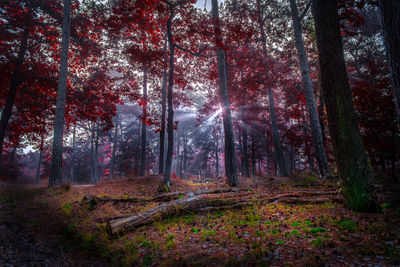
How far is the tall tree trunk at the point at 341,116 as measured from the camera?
3371 millimetres

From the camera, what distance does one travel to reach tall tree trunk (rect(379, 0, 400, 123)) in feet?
8.98

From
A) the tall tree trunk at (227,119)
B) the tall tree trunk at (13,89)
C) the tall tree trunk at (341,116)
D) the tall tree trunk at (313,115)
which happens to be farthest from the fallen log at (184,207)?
the tall tree trunk at (13,89)

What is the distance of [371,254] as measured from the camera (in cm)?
207

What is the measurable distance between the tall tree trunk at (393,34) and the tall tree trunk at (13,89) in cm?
1493

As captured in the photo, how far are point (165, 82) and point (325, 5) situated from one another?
440 inches

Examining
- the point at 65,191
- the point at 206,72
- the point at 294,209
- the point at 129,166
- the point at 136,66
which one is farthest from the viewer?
the point at 129,166

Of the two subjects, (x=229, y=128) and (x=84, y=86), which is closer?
(x=229, y=128)

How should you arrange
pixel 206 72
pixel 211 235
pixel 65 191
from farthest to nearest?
pixel 206 72
pixel 65 191
pixel 211 235

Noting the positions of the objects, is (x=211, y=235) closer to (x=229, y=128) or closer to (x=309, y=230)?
(x=309, y=230)

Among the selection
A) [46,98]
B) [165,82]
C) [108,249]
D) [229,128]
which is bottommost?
[108,249]

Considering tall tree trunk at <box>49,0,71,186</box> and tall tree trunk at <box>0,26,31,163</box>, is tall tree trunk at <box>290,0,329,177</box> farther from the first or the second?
tall tree trunk at <box>0,26,31,163</box>

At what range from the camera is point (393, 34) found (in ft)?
9.06

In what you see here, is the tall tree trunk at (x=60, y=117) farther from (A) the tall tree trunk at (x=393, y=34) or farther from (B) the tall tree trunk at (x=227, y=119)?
(A) the tall tree trunk at (x=393, y=34)

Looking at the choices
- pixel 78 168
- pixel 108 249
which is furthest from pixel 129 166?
pixel 108 249
